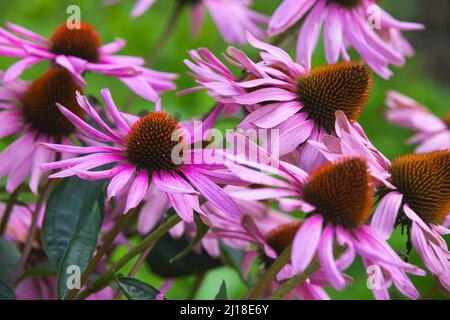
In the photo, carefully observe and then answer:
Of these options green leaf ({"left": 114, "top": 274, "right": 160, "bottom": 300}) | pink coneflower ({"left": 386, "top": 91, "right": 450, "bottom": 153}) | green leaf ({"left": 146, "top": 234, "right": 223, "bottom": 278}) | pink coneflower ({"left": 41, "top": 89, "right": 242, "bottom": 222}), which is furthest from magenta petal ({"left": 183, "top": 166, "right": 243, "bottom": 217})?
pink coneflower ({"left": 386, "top": 91, "right": 450, "bottom": 153})

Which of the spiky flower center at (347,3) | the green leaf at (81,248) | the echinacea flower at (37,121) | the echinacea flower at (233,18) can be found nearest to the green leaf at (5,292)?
the green leaf at (81,248)

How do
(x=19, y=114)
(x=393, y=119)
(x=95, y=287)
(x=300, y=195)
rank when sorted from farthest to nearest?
(x=393, y=119) < (x=19, y=114) < (x=95, y=287) < (x=300, y=195)

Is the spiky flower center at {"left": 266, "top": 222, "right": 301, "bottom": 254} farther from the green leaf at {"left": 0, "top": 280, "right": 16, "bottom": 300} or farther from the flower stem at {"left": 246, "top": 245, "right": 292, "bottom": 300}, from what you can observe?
the green leaf at {"left": 0, "top": 280, "right": 16, "bottom": 300}

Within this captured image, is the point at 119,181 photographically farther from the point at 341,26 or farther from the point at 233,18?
the point at 233,18

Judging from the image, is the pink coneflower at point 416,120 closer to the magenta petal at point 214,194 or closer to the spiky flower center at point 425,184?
the spiky flower center at point 425,184

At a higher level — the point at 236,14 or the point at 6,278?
the point at 236,14
